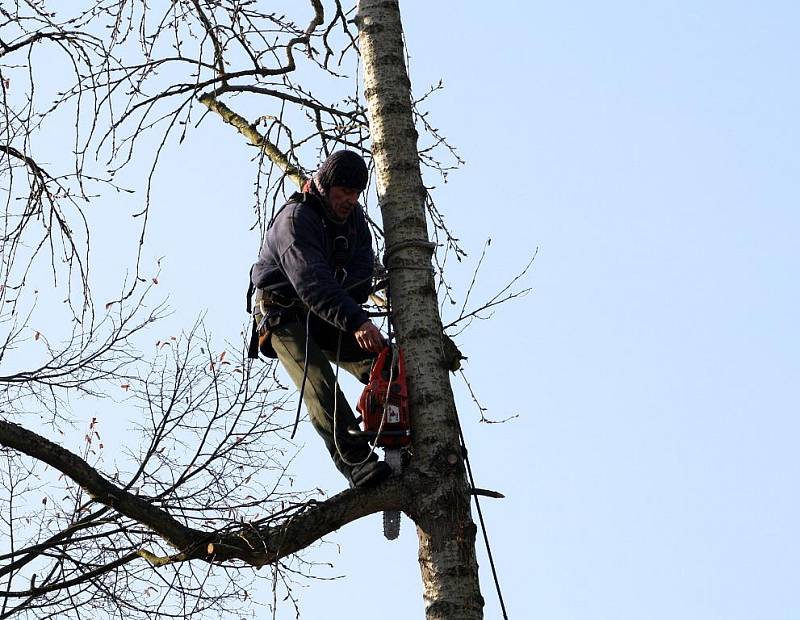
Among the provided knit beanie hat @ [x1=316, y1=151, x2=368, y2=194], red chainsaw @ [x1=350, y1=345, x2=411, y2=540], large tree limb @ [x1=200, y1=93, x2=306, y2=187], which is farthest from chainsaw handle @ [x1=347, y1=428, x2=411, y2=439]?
large tree limb @ [x1=200, y1=93, x2=306, y2=187]

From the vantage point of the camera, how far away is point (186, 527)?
4.49m

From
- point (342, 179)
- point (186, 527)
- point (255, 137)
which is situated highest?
point (255, 137)

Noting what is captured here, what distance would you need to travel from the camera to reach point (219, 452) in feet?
22.2

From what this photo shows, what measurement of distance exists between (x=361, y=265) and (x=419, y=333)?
680mm

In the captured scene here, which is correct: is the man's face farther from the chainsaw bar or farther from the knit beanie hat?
the chainsaw bar

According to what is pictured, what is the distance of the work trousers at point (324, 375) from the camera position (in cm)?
490

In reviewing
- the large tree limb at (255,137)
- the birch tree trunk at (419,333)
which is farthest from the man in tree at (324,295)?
the large tree limb at (255,137)

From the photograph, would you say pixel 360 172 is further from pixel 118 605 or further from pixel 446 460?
pixel 118 605

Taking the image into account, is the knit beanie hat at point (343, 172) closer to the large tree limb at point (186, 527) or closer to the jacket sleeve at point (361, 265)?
the jacket sleeve at point (361, 265)

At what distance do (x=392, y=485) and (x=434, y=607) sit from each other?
1.58 ft

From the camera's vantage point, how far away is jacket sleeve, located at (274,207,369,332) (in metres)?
4.84

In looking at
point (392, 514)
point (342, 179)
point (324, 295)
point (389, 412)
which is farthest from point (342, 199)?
point (392, 514)

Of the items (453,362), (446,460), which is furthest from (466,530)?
(453,362)

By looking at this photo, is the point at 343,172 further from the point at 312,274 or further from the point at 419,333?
the point at 419,333
